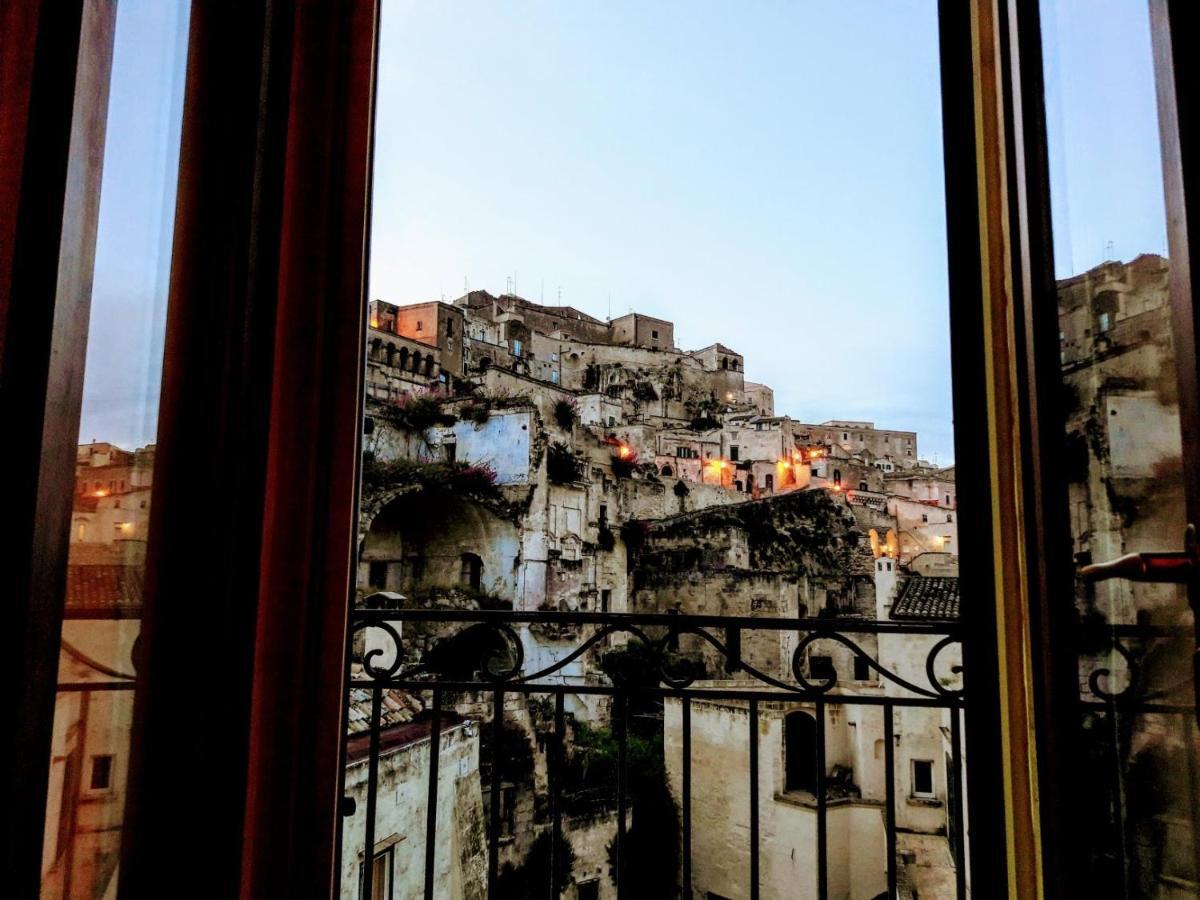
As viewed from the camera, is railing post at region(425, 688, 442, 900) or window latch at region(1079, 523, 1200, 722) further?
railing post at region(425, 688, 442, 900)

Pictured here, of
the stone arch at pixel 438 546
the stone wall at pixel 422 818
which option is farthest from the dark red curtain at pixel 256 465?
the stone arch at pixel 438 546

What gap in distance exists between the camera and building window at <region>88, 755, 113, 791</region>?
68 cm

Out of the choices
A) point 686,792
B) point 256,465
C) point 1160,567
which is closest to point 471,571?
point 686,792

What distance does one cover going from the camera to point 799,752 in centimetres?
609

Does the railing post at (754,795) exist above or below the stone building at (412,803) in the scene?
above

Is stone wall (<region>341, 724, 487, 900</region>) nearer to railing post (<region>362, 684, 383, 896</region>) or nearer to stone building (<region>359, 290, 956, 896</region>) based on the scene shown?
stone building (<region>359, 290, 956, 896</region>)

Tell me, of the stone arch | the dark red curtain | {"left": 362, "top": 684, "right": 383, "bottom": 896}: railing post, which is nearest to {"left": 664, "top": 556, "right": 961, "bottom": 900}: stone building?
{"left": 362, "top": 684, "right": 383, "bottom": 896}: railing post

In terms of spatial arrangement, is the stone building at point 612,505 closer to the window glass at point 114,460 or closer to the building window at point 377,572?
the building window at point 377,572

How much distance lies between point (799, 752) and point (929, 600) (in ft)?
16.7

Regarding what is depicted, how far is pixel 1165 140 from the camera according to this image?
1.88 ft

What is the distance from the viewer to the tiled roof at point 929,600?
1475 millimetres

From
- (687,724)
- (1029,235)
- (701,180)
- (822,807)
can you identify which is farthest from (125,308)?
(701,180)

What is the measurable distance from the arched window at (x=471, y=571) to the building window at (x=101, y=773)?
235 inches

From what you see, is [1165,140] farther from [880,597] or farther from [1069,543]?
[880,597]
